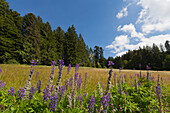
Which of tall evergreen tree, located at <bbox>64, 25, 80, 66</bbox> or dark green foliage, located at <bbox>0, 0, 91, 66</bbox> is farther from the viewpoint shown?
tall evergreen tree, located at <bbox>64, 25, 80, 66</bbox>

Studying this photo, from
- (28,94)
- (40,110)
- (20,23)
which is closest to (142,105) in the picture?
(40,110)

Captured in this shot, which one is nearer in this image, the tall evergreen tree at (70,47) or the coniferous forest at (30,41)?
the coniferous forest at (30,41)

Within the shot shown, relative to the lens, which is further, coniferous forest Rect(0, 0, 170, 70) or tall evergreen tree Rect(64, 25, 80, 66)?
tall evergreen tree Rect(64, 25, 80, 66)

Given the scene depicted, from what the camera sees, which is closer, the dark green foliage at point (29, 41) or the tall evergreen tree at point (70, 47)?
the dark green foliage at point (29, 41)

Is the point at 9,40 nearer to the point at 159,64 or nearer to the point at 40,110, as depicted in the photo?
the point at 40,110

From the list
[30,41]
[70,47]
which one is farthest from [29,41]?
[70,47]

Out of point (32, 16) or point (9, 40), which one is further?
point (32, 16)

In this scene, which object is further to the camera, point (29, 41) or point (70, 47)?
point (70, 47)

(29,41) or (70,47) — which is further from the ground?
(70,47)

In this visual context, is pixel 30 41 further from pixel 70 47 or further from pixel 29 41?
pixel 70 47

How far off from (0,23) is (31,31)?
6.93 m

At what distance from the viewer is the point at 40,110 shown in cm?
184

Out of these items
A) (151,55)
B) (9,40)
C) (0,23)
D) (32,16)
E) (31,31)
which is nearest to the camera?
(0,23)

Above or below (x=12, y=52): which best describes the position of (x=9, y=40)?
above
